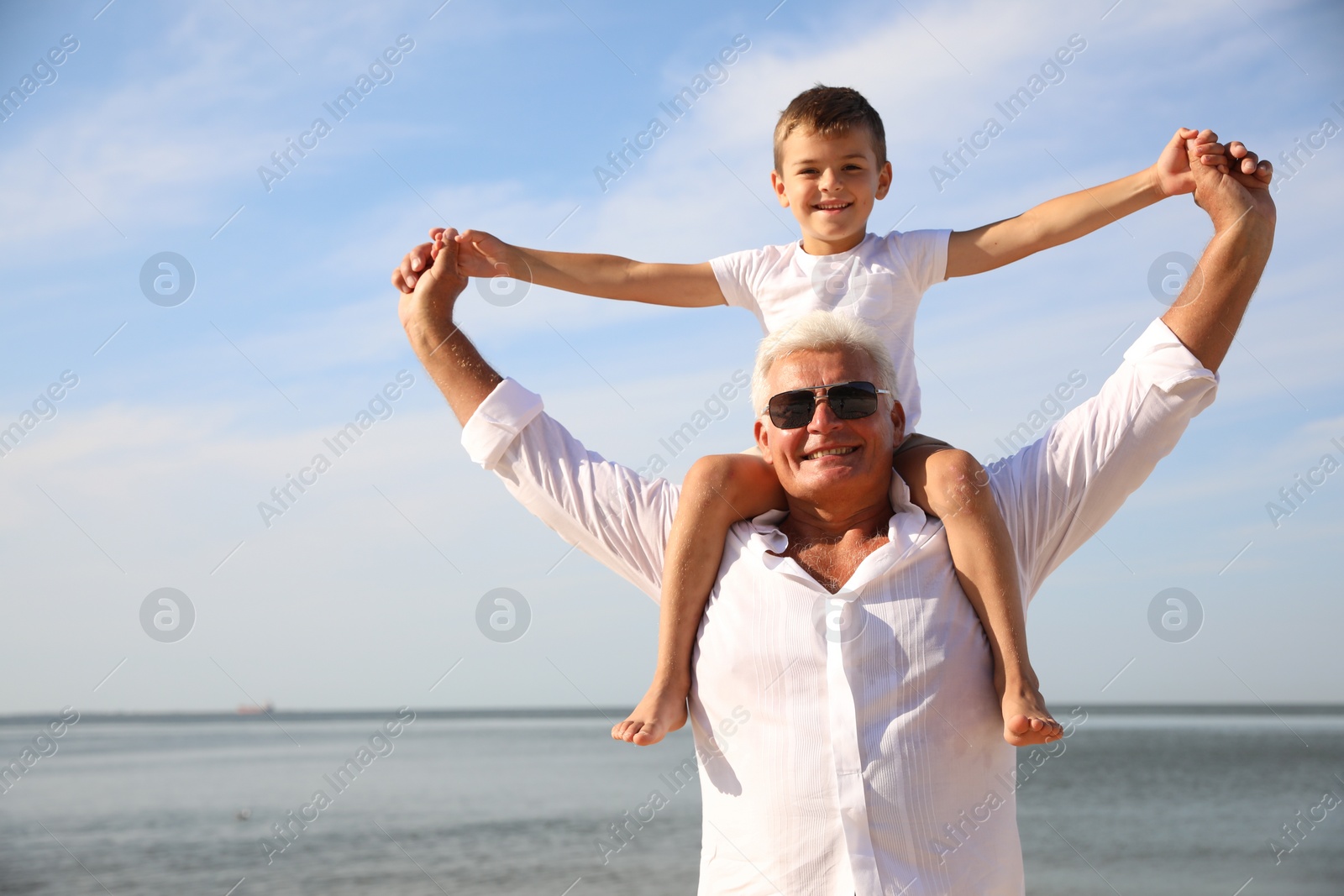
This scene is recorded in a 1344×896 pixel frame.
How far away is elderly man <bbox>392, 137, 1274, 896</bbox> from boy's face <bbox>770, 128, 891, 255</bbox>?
1042 mm

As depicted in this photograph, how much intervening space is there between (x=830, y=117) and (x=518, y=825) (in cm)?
2058

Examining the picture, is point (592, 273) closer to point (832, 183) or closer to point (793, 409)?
point (832, 183)

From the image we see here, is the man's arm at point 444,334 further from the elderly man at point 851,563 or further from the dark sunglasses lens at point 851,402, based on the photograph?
the dark sunglasses lens at point 851,402

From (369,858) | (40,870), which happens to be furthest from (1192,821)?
(40,870)

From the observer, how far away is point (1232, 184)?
3.17 metres

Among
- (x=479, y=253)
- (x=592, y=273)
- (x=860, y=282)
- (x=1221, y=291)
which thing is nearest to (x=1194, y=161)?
(x=1221, y=291)

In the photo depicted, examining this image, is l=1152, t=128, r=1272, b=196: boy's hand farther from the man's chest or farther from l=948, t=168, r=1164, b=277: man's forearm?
the man's chest

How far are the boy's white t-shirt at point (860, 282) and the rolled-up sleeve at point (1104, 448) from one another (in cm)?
97

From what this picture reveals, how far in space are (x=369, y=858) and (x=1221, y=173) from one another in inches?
759

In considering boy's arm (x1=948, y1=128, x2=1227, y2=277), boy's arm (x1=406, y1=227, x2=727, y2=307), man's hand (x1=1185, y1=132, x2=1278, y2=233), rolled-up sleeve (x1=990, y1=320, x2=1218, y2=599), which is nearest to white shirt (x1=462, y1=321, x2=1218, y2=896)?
rolled-up sleeve (x1=990, y1=320, x2=1218, y2=599)

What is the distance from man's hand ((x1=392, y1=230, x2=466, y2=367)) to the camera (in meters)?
3.43

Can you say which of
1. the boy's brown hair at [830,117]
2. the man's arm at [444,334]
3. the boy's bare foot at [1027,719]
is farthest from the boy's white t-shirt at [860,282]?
the boy's bare foot at [1027,719]

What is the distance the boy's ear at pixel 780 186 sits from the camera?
14.6 ft

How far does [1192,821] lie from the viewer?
22.2 m
